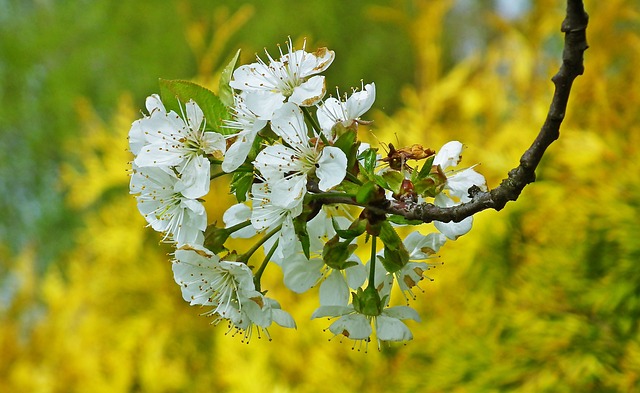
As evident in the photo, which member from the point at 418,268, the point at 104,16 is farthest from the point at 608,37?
the point at 104,16

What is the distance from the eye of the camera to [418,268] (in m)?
0.42

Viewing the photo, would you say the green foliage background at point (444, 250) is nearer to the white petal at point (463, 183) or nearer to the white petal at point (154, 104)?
the white petal at point (463, 183)

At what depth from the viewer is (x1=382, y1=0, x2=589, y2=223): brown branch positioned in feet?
0.85

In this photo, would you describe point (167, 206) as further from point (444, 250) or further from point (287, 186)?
point (444, 250)

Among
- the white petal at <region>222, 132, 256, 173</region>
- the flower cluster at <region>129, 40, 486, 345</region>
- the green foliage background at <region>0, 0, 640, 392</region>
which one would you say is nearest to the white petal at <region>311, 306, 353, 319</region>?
the flower cluster at <region>129, 40, 486, 345</region>

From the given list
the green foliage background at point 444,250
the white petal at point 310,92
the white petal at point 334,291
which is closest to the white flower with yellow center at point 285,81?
the white petal at point 310,92

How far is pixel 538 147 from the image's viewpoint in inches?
11.6

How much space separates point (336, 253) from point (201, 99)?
118 millimetres

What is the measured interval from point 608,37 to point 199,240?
103 centimetres

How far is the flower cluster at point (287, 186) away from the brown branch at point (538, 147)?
0.03m

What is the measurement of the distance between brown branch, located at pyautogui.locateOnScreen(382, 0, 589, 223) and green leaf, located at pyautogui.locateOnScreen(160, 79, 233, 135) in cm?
11

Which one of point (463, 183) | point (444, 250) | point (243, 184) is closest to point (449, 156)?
point (463, 183)

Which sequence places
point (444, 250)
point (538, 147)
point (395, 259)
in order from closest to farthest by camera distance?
point (538, 147) < point (395, 259) < point (444, 250)

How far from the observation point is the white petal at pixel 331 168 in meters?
0.35
